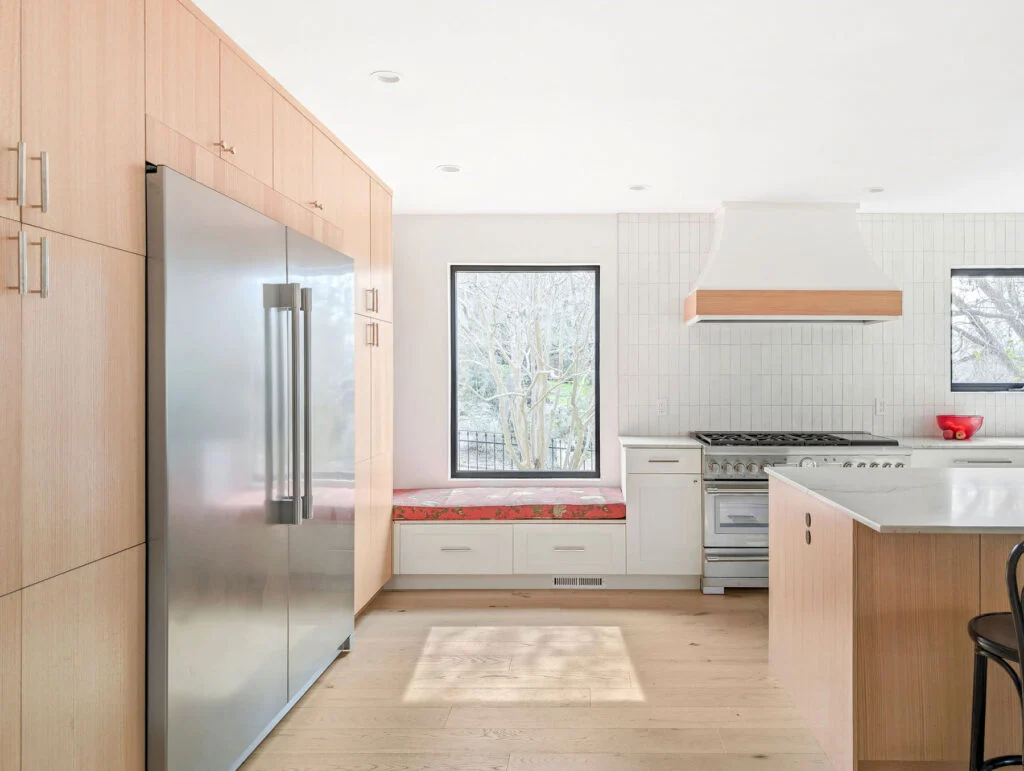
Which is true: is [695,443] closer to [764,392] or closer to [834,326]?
[764,392]

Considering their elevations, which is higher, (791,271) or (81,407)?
(791,271)

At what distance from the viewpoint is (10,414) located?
1401 millimetres

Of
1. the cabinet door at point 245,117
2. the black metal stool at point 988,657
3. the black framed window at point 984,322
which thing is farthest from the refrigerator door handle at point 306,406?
the black framed window at point 984,322

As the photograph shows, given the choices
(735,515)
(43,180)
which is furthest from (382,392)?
(43,180)

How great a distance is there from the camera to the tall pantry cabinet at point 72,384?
4.63ft

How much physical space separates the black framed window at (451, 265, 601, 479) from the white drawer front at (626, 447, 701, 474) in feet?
2.23

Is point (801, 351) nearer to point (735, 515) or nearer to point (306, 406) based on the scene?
point (735, 515)

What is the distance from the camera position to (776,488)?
2.87 m

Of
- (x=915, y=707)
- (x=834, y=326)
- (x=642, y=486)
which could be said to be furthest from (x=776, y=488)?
(x=834, y=326)

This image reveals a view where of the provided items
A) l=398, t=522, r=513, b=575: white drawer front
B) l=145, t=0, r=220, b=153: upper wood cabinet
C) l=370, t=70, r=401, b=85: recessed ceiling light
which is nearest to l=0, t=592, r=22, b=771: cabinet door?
l=145, t=0, r=220, b=153: upper wood cabinet

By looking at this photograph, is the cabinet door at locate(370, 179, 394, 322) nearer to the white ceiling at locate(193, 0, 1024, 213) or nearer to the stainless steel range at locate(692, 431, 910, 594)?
the white ceiling at locate(193, 0, 1024, 213)

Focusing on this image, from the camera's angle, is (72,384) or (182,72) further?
(182,72)

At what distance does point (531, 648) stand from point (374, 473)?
1.23 meters

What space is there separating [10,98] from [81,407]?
25.6 inches
